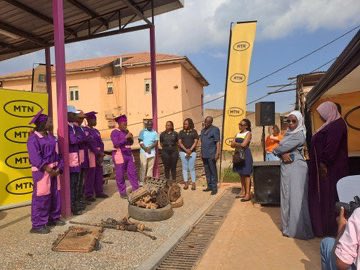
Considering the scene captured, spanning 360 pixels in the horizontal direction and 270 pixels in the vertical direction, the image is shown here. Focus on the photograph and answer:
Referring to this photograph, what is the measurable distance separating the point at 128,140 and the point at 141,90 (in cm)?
2095

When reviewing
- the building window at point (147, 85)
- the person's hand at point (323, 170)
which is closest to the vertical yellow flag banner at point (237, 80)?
the person's hand at point (323, 170)

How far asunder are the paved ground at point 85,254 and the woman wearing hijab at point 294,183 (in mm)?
1861

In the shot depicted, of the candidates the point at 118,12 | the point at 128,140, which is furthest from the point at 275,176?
the point at 118,12

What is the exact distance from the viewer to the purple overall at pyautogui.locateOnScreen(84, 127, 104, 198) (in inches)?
327

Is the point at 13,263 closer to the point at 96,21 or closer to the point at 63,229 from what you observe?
the point at 63,229

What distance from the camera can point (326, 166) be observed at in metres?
5.90

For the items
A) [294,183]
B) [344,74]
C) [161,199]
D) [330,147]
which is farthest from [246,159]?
[344,74]

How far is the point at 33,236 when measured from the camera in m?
5.95

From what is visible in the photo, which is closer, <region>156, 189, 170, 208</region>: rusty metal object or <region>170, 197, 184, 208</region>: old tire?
<region>156, 189, 170, 208</region>: rusty metal object

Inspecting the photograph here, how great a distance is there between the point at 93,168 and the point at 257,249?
4.19m

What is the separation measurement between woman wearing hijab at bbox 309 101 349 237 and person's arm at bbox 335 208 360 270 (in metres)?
3.37

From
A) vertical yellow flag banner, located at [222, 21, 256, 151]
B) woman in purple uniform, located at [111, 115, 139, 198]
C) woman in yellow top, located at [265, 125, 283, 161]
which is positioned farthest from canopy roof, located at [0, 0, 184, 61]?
woman in yellow top, located at [265, 125, 283, 161]

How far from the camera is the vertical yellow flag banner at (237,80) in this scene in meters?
11.6

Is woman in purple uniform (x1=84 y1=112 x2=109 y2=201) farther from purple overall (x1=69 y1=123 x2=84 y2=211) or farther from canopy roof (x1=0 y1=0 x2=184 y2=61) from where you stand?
canopy roof (x1=0 y1=0 x2=184 y2=61)
